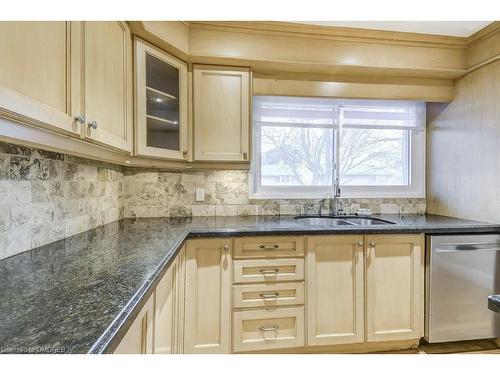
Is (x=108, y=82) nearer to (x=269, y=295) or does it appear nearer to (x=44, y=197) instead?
(x=44, y=197)

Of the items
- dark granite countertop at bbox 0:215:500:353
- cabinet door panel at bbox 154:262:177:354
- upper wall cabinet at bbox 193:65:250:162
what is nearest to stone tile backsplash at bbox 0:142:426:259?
dark granite countertop at bbox 0:215:500:353

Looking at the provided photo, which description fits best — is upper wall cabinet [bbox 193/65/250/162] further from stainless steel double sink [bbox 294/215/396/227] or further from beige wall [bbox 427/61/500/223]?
beige wall [bbox 427/61/500/223]

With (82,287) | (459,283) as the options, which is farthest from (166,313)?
(459,283)

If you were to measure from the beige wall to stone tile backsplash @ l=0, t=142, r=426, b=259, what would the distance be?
288mm

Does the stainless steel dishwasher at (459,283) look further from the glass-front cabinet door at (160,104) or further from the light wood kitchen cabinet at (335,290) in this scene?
the glass-front cabinet door at (160,104)

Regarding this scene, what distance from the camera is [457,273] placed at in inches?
71.3

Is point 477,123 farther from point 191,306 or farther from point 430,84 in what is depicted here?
point 191,306

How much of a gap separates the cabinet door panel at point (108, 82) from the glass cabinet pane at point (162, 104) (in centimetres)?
18

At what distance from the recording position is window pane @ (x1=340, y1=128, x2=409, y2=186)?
8.23 ft

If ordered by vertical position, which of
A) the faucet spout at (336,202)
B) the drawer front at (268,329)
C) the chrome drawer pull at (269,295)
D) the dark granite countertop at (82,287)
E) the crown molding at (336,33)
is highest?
the crown molding at (336,33)

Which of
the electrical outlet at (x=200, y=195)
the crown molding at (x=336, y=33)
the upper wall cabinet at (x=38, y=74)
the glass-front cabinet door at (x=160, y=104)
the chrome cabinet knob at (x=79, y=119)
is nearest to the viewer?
the upper wall cabinet at (x=38, y=74)

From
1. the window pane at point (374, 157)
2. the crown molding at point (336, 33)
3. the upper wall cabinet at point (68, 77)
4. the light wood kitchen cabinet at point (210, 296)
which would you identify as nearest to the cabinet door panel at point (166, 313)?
the light wood kitchen cabinet at point (210, 296)

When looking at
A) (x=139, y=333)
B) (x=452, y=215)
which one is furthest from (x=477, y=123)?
(x=139, y=333)

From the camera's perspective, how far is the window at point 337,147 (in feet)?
7.82
